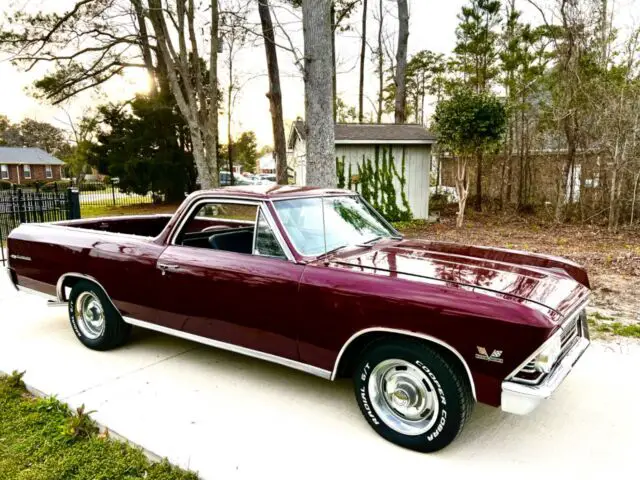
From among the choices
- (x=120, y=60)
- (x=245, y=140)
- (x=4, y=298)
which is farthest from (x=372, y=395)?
(x=245, y=140)

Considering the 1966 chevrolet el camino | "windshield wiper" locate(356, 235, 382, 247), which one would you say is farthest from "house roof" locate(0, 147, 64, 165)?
"windshield wiper" locate(356, 235, 382, 247)

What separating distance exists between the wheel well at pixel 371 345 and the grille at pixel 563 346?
282 millimetres

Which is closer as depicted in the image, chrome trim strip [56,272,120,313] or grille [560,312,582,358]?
grille [560,312,582,358]

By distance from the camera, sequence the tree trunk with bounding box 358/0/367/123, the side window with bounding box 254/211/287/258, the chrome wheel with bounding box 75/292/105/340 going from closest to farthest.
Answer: the side window with bounding box 254/211/287/258 → the chrome wheel with bounding box 75/292/105/340 → the tree trunk with bounding box 358/0/367/123

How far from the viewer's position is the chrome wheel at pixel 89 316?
4.48 metres

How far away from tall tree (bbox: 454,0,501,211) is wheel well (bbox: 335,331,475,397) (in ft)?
56.0

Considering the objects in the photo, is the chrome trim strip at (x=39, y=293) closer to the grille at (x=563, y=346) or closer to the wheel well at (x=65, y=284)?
the wheel well at (x=65, y=284)

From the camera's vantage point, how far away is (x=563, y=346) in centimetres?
286

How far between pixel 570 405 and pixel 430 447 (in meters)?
1.36

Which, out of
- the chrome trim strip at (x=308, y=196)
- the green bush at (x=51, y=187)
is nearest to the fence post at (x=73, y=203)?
the green bush at (x=51, y=187)

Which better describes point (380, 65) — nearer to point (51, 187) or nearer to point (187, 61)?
point (187, 61)

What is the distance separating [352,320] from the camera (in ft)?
9.50

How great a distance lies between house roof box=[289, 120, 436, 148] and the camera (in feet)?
46.2

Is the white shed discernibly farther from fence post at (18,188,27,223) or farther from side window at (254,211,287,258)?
side window at (254,211,287,258)
